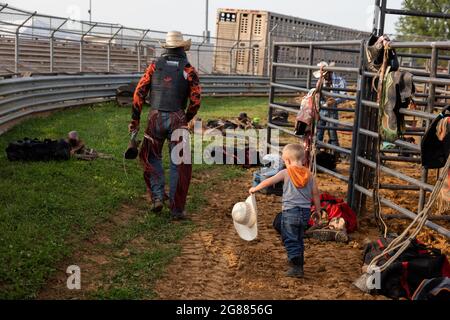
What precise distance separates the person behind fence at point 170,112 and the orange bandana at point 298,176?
1942 millimetres

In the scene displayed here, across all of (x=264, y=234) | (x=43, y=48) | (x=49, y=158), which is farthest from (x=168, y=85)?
(x=43, y=48)

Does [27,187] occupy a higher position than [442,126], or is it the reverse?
[442,126]

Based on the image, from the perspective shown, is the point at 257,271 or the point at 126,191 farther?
the point at 126,191

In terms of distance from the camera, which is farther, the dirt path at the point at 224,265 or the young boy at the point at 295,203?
the young boy at the point at 295,203

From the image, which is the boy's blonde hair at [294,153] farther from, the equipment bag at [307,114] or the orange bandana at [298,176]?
the equipment bag at [307,114]

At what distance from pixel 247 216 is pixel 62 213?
6.56 feet

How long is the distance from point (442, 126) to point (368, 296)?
1.48 meters

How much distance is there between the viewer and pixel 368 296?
5.66 m

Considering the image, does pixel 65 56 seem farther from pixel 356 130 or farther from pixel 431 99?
pixel 431 99

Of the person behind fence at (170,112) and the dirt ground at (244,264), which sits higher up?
the person behind fence at (170,112)

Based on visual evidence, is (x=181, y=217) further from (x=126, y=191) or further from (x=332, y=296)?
(x=332, y=296)

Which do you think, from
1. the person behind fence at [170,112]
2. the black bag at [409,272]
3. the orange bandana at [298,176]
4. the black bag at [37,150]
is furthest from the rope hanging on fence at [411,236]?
the black bag at [37,150]

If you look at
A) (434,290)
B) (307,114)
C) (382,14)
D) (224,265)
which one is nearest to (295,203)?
(224,265)

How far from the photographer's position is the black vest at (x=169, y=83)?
314 inches
